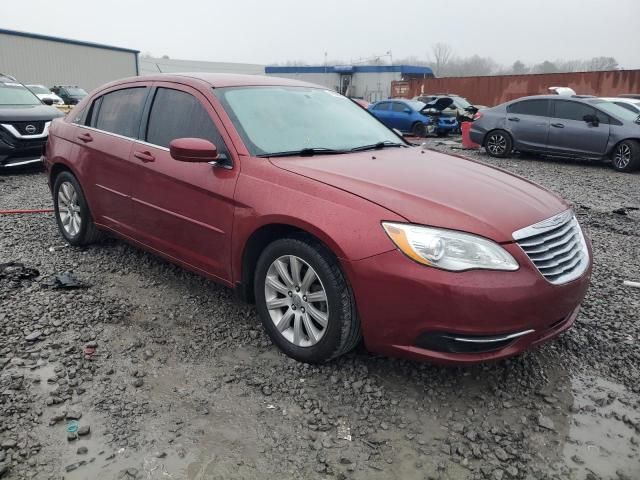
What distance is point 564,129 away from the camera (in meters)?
11.3

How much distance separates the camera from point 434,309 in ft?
8.02

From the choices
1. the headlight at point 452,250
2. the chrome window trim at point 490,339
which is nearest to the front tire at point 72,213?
the headlight at point 452,250

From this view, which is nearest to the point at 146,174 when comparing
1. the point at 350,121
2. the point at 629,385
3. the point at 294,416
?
the point at 350,121

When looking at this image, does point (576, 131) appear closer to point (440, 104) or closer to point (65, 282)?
point (440, 104)

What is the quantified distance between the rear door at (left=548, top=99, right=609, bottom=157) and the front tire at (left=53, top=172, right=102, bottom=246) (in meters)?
9.96

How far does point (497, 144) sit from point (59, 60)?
35192 mm

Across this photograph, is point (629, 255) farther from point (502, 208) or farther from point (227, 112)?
point (227, 112)

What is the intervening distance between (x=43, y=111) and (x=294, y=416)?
29.7ft

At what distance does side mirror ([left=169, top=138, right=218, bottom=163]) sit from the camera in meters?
3.13

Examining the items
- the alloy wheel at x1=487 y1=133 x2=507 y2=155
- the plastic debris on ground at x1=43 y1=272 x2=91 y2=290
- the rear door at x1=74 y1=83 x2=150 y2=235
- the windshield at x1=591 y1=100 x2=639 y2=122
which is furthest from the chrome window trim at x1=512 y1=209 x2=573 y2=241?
the alloy wheel at x1=487 y1=133 x2=507 y2=155

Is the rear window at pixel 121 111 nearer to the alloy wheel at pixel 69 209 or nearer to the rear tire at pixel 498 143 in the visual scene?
the alloy wheel at pixel 69 209

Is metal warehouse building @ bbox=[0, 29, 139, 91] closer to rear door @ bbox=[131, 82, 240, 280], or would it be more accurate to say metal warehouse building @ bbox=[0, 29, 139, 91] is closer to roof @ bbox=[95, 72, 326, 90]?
roof @ bbox=[95, 72, 326, 90]

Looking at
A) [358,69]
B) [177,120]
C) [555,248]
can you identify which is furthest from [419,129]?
[358,69]

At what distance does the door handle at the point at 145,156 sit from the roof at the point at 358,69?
149 feet
